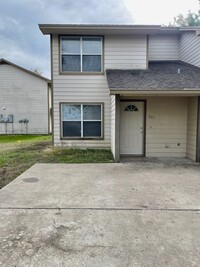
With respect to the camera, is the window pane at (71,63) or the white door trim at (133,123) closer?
the white door trim at (133,123)

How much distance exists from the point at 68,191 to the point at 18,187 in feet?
3.87

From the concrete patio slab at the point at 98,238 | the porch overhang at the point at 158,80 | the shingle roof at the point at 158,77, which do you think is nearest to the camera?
the concrete patio slab at the point at 98,238

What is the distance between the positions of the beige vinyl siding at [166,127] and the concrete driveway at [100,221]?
277cm

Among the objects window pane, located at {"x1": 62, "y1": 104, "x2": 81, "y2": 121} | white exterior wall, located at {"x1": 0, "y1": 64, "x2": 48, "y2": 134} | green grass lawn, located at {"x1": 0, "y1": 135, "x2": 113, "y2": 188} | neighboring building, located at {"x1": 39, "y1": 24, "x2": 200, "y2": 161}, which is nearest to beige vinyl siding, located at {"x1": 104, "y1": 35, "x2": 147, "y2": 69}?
neighboring building, located at {"x1": 39, "y1": 24, "x2": 200, "y2": 161}

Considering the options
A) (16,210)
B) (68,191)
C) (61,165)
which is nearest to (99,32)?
(61,165)

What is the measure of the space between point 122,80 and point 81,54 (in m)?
2.72

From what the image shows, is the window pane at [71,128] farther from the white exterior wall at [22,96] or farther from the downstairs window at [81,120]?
the white exterior wall at [22,96]

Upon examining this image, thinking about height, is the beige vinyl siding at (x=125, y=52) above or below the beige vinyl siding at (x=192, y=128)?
above

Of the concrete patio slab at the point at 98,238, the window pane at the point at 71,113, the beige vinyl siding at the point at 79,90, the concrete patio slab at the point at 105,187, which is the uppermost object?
the beige vinyl siding at the point at 79,90

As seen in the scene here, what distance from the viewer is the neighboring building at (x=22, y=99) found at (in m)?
17.4

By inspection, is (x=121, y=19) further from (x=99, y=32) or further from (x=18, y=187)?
(x=18, y=187)

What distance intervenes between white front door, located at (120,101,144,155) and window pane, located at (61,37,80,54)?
10.7ft

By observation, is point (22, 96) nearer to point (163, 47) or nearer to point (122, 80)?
point (163, 47)

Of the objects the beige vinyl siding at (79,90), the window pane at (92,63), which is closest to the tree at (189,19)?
the window pane at (92,63)
